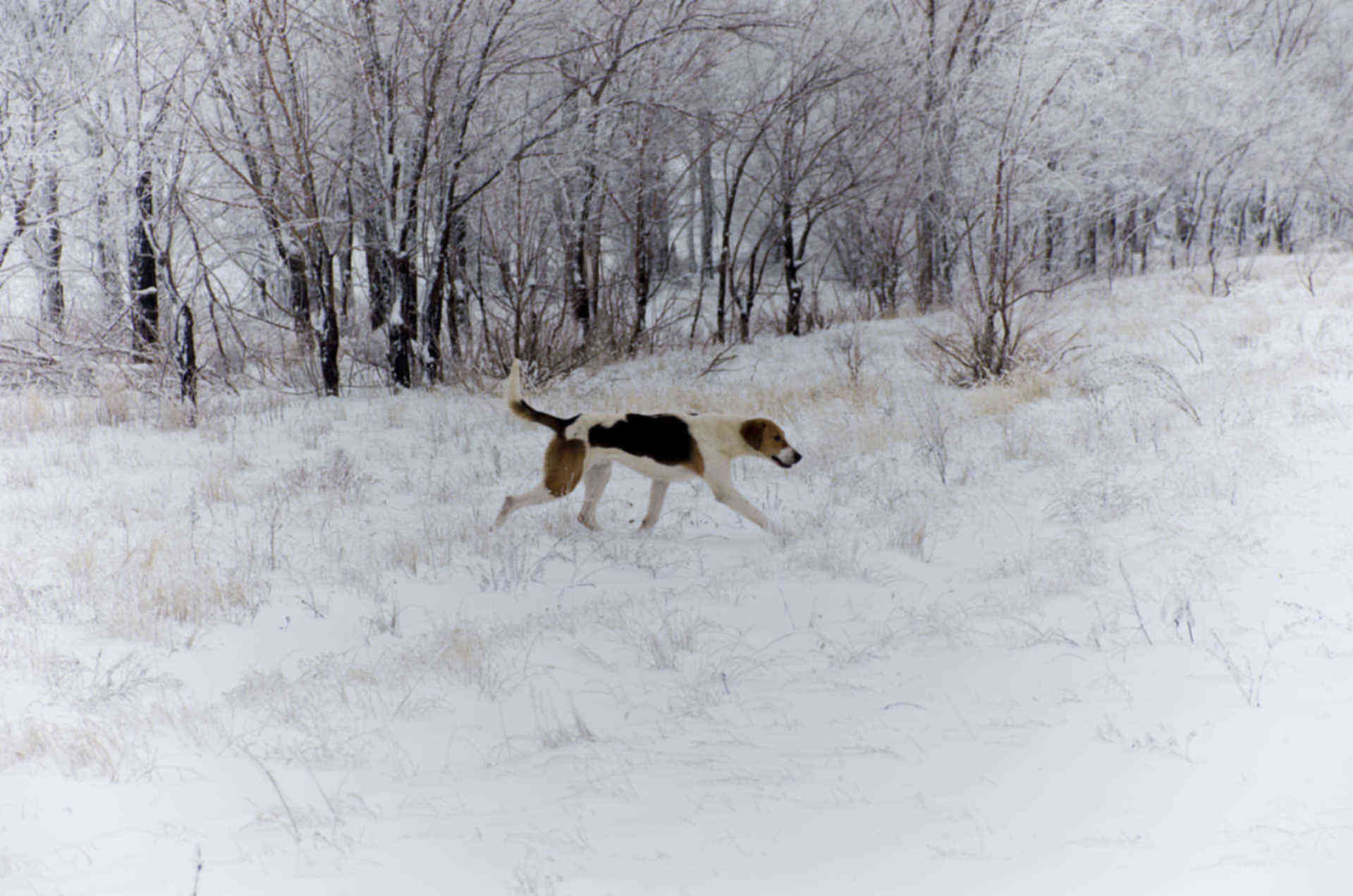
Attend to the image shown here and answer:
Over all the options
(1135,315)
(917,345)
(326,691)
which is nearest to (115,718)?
(326,691)

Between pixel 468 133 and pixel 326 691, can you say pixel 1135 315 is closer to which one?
pixel 468 133

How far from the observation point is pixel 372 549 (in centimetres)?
467

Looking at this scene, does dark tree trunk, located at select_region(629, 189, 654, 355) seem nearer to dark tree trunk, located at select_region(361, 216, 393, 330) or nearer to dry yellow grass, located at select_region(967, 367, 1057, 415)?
dark tree trunk, located at select_region(361, 216, 393, 330)

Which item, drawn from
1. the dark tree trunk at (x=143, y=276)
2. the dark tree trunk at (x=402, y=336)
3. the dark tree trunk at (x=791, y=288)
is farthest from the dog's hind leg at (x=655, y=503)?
the dark tree trunk at (x=791, y=288)

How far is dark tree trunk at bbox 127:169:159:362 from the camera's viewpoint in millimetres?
8773

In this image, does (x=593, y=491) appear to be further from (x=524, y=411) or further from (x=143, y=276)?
(x=143, y=276)

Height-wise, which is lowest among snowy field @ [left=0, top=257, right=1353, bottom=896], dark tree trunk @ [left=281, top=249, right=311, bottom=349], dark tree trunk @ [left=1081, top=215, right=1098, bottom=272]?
snowy field @ [left=0, top=257, right=1353, bottom=896]

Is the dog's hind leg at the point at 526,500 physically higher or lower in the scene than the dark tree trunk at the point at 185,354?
lower

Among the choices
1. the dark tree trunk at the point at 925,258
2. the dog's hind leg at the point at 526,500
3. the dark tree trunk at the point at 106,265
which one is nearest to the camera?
the dog's hind leg at the point at 526,500

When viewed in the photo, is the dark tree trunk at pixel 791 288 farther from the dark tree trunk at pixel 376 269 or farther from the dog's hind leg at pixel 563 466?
the dog's hind leg at pixel 563 466

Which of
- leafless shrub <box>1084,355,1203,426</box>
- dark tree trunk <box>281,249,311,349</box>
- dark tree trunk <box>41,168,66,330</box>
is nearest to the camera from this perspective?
leafless shrub <box>1084,355,1203,426</box>

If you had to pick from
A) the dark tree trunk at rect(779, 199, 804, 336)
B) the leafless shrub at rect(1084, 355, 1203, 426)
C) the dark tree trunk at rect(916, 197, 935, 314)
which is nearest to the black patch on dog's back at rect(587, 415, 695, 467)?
the leafless shrub at rect(1084, 355, 1203, 426)

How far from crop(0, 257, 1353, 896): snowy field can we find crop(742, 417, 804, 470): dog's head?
51 cm

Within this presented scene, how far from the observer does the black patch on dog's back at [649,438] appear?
15.3ft
